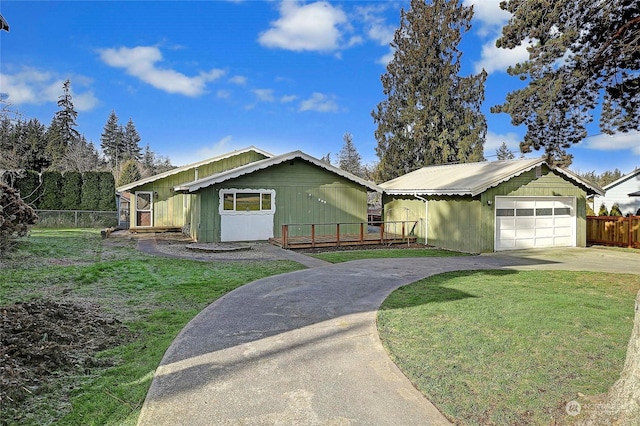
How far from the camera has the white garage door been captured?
Result: 15.5 m

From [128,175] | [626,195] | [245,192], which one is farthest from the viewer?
[128,175]

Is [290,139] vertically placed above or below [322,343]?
above

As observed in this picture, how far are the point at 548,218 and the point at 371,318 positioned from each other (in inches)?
546

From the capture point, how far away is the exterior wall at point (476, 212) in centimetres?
1495

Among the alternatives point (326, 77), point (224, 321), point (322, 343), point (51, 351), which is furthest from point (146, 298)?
point (326, 77)

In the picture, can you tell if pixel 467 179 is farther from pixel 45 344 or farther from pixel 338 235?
pixel 45 344

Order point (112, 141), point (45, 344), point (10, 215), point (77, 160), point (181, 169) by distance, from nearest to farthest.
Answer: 1. point (45, 344)
2. point (10, 215)
3. point (181, 169)
4. point (77, 160)
5. point (112, 141)

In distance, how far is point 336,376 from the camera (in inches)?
155

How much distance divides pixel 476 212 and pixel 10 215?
14655 mm

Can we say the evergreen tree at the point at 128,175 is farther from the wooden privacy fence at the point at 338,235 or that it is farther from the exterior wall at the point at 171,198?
the wooden privacy fence at the point at 338,235

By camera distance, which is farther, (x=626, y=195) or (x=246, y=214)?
(x=626, y=195)

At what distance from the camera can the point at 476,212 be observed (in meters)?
15.0

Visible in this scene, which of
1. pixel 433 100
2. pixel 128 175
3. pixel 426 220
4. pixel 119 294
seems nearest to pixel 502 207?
pixel 426 220

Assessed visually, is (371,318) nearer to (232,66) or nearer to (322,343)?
(322,343)
